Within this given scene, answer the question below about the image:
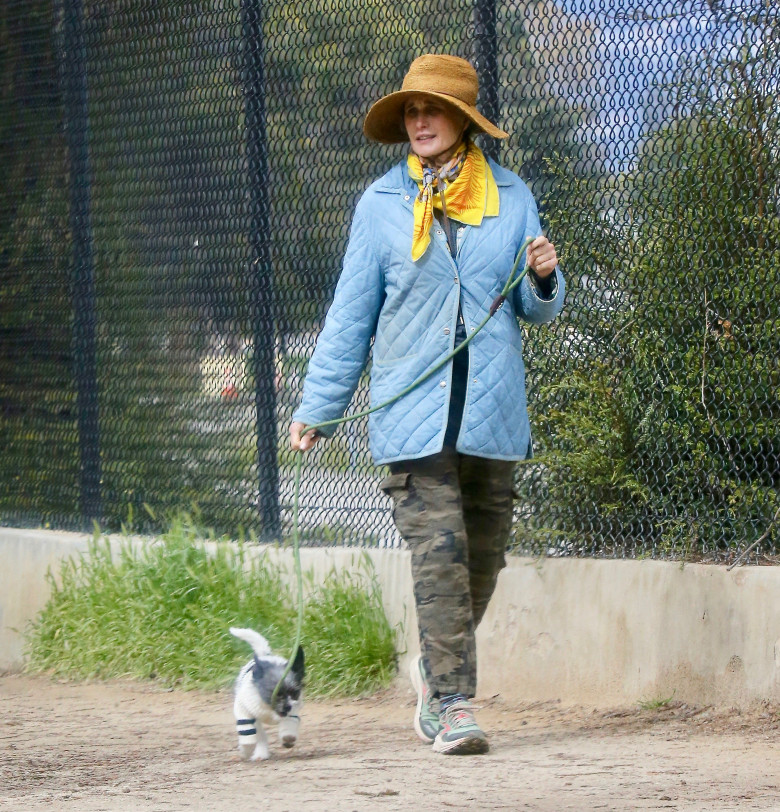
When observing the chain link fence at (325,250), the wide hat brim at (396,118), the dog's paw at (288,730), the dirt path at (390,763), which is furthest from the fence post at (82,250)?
the dog's paw at (288,730)

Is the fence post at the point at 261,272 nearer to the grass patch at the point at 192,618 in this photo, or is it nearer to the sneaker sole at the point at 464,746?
the grass patch at the point at 192,618

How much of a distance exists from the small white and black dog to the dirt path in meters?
0.10

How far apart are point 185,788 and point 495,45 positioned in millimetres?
2994

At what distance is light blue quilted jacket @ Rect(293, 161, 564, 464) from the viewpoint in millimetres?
4371

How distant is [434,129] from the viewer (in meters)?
4.53

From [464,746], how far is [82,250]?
3762 mm

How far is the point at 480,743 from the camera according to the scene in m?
4.32

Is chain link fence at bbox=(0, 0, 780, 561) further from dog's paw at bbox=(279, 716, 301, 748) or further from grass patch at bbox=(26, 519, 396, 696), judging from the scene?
dog's paw at bbox=(279, 716, 301, 748)

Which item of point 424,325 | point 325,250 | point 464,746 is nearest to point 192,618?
point 325,250

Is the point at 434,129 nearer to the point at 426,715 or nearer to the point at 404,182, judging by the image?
the point at 404,182

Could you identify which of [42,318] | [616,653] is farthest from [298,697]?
[42,318]

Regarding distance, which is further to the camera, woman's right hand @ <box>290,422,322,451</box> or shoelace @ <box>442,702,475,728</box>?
woman's right hand @ <box>290,422,322,451</box>

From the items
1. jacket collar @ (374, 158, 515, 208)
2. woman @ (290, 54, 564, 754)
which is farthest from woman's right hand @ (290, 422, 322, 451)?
jacket collar @ (374, 158, 515, 208)

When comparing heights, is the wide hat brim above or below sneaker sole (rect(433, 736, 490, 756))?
above
